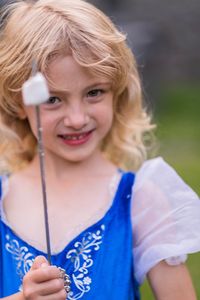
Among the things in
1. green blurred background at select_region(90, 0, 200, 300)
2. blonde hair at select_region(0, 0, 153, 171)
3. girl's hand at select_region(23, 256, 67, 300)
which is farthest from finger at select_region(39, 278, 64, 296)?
green blurred background at select_region(90, 0, 200, 300)

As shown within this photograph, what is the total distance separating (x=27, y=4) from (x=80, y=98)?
40 cm

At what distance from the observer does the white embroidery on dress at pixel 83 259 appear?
2.73m

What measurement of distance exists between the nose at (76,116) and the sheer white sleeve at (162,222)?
274 millimetres

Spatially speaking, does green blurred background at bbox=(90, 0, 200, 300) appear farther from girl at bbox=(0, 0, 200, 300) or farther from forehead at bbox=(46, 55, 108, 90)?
forehead at bbox=(46, 55, 108, 90)

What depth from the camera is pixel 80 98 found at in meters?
2.67

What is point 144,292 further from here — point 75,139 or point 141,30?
point 141,30

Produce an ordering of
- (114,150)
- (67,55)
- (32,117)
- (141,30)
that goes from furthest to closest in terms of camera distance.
→ (141,30)
(114,150)
(32,117)
(67,55)

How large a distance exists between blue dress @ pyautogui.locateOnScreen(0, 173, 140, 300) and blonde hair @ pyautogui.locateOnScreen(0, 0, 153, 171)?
34cm

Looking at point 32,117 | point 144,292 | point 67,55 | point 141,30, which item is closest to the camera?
point 67,55

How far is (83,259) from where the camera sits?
2750 millimetres

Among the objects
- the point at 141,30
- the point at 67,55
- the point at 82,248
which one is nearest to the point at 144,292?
the point at 82,248

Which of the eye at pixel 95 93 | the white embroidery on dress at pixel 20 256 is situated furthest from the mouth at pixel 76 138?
the white embroidery on dress at pixel 20 256

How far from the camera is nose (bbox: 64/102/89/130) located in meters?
2.67

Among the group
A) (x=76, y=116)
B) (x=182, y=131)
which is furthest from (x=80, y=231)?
(x=182, y=131)
